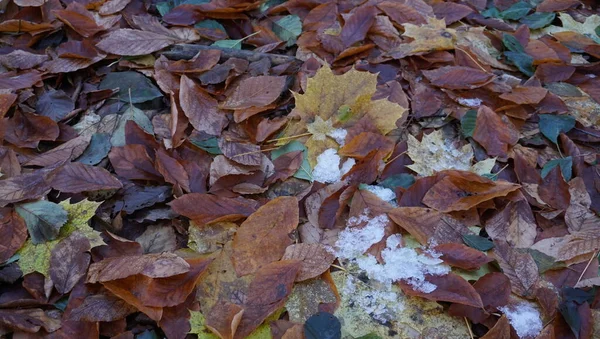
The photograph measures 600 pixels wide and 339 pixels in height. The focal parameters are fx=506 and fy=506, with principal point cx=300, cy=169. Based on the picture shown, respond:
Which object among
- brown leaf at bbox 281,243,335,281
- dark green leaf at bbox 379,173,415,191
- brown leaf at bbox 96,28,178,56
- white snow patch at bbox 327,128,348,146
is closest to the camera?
brown leaf at bbox 281,243,335,281

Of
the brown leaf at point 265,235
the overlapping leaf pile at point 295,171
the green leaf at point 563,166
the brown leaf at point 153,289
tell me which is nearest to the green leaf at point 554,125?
the overlapping leaf pile at point 295,171

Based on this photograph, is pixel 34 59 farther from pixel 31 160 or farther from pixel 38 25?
pixel 31 160

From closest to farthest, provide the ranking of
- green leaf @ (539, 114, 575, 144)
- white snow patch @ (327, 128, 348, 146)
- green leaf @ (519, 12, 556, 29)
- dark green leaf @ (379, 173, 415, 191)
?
dark green leaf @ (379, 173, 415, 191)
white snow patch @ (327, 128, 348, 146)
green leaf @ (539, 114, 575, 144)
green leaf @ (519, 12, 556, 29)

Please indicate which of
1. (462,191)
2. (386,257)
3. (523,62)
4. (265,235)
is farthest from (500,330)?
(523,62)

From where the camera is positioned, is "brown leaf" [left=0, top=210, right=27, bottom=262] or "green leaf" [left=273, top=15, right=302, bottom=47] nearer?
"brown leaf" [left=0, top=210, right=27, bottom=262]

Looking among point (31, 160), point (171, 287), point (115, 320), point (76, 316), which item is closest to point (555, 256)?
point (171, 287)

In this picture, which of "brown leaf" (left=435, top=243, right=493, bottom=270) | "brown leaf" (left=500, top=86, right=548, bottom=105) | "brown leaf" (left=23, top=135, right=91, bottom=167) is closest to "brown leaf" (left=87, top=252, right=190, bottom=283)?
"brown leaf" (left=23, top=135, right=91, bottom=167)

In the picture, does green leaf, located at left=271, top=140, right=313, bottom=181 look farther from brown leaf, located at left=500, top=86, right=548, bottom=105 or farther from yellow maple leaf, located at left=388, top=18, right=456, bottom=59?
brown leaf, located at left=500, top=86, right=548, bottom=105
